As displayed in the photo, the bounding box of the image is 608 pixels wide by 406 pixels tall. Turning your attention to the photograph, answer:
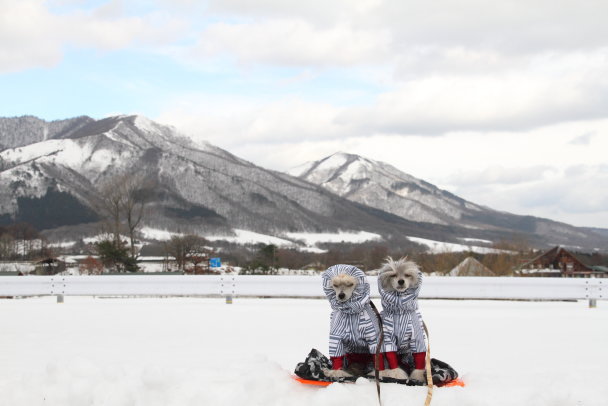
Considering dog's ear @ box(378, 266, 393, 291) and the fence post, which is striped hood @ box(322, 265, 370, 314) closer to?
dog's ear @ box(378, 266, 393, 291)

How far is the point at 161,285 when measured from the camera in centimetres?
1917

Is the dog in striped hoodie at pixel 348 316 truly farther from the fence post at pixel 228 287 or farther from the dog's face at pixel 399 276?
the fence post at pixel 228 287

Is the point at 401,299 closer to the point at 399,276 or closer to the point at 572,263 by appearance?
the point at 399,276

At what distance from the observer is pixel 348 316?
6.38 meters

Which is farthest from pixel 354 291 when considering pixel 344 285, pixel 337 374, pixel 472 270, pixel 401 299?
pixel 472 270

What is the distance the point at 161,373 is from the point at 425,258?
5921 centimetres

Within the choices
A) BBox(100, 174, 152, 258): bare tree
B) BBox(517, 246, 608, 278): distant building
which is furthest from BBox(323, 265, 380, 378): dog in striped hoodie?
BBox(517, 246, 608, 278): distant building

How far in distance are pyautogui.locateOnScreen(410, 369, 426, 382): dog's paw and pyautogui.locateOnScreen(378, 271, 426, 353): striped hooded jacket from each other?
19 cm

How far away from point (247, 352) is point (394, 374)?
4.34 m

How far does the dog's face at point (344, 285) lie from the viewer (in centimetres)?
615

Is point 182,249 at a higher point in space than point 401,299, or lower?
higher

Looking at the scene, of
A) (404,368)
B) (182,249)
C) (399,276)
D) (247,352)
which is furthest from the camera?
(182,249)

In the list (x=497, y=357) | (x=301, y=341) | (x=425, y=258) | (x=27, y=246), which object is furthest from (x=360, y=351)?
(x=27, y=246)

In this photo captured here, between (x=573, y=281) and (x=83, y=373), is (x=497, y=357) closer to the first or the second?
(x=83, y=373)
